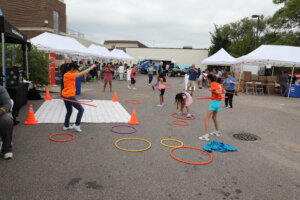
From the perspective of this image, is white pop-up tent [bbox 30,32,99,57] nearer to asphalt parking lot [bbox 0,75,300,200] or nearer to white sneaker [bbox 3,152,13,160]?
asphalt parking lot [bbox 0,75,300,200]

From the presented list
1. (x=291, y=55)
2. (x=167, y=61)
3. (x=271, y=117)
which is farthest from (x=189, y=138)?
(x=167, y=61)

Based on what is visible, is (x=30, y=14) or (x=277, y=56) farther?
(x=30, y=14)

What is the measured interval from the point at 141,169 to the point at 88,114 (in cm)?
461

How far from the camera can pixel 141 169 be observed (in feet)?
13.7

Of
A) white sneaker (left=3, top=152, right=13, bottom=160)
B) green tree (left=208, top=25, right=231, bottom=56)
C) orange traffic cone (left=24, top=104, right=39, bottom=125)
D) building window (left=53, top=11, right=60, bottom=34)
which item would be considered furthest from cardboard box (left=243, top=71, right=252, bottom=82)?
green tree (left=208, top=25, right=231, bottom=56)

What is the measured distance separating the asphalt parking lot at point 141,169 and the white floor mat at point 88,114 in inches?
27.5

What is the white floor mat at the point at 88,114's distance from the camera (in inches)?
291

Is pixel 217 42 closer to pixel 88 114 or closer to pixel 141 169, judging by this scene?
pixel 88 114

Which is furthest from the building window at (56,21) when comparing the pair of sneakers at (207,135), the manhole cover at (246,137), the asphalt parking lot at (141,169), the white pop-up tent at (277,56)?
the manhole cover at (246,137)

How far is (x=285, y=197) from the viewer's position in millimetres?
3535

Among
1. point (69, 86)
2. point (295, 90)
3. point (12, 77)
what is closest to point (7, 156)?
point (69, 86)

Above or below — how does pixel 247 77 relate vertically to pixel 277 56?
below

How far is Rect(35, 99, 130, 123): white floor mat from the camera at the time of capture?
7.38 metres

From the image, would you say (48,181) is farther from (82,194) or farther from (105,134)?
(105,134)
